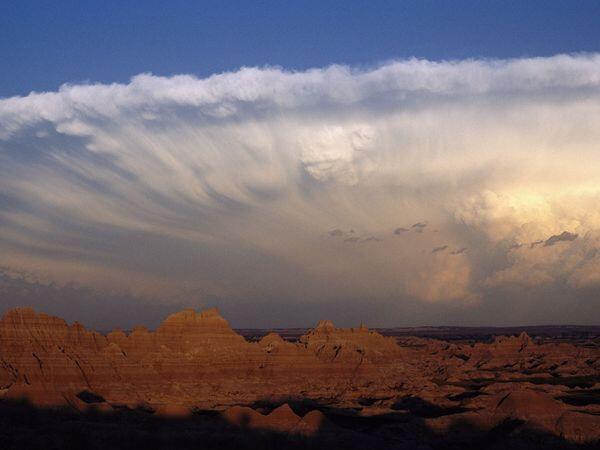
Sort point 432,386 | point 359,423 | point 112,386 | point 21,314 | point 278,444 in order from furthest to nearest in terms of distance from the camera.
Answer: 1. point 432,386
2. point 21,314
3. point 112,386
4. point 359,423
5. point 278,444

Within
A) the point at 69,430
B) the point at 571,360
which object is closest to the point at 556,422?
the point at 69,430

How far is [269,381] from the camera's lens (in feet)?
352

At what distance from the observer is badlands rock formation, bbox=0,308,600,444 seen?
64125mm

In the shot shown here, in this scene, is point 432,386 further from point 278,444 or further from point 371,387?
point 278,444

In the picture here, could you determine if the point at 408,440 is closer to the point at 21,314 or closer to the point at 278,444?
the point at 278,444

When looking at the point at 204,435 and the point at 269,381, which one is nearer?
the point at 204,435

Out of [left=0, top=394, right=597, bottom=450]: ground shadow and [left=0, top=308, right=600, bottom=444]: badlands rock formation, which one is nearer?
[left=0, top=394, right=597, bottom=450]: ground shadow

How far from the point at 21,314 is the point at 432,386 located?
55.0m

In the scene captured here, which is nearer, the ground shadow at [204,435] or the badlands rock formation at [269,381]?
the ground shadow at [204,435]

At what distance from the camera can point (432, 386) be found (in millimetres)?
104562

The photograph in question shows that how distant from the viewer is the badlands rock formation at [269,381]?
6412 centimetres

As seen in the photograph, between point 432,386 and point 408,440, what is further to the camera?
point 432,386

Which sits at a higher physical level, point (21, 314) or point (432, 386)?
point (21, 314)

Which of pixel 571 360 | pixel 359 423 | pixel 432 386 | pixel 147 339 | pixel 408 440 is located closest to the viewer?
pixel 408 440
